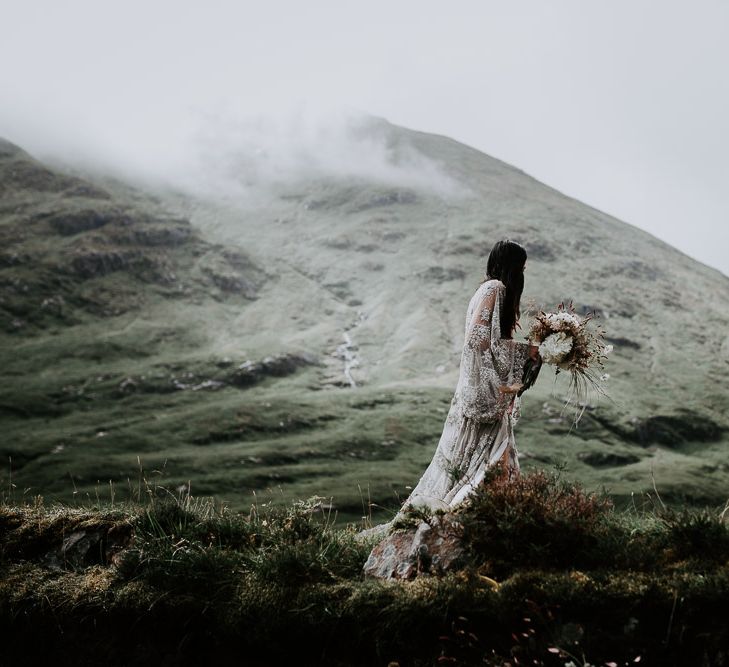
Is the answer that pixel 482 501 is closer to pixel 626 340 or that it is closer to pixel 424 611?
pixel 424 611

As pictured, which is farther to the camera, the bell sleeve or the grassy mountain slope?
the grassy mountain slope

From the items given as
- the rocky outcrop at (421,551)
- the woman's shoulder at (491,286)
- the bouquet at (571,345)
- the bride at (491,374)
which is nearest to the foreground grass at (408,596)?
the rocky outcrop at (421,551)

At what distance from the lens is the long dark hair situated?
33.7 ft

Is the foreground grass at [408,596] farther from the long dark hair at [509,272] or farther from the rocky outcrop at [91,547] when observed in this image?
the long dark hair at [509,272]

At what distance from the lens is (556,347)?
9648 millimetres

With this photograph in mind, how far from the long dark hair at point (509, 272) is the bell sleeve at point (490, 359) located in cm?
16

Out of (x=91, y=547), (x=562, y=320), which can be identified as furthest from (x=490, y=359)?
(x=91, y=547)

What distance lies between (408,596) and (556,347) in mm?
4373

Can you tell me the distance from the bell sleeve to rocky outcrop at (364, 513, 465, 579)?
90.3 inches

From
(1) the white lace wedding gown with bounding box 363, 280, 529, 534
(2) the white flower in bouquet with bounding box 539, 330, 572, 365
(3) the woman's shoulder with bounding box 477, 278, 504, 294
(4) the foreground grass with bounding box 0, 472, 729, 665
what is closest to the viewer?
(4) the foreground grass with bounding box 0, 472, 729, 665

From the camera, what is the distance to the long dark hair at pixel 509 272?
10281mm

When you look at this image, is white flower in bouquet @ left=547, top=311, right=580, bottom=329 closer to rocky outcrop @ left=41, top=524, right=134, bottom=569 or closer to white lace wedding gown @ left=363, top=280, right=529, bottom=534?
white lace wedding gown @ left=363, top=280, right=529, bottom=534

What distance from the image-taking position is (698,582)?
22.5 feet

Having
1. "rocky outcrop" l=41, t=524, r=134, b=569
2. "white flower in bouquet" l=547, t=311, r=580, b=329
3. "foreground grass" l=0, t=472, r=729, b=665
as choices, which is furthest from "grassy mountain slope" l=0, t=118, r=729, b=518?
"white flower in bouquet" l=547, t=311, r=580, b=329
